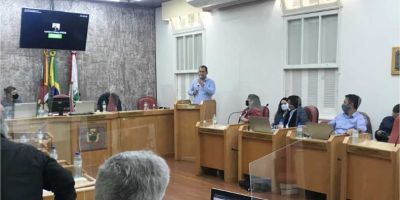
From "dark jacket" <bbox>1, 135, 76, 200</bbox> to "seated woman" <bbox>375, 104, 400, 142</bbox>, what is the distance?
4.02 meters

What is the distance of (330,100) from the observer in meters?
5.83

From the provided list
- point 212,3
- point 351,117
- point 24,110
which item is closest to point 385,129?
→ point 351,117

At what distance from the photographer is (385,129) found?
16.2ft

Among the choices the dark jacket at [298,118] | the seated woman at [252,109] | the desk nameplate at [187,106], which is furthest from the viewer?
the desk nameplate at [187,106]

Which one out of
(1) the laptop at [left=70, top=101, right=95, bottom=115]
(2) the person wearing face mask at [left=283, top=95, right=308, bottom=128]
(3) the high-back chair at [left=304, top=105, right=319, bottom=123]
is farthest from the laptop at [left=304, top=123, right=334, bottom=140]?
(1) the laptop at [left=70, top=101, right=95, bottom=115]

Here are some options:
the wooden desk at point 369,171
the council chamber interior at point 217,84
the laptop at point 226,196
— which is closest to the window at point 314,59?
the council chamber interior at point 217,84

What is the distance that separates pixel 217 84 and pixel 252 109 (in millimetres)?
1865

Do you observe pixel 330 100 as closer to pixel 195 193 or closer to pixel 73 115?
pixel 195 193

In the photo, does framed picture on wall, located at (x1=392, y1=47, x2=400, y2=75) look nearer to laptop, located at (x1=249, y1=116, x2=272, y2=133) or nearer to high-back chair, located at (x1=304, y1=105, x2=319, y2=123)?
high-back chair, located at (x1=304, y1=105, x2=319, y2=123)

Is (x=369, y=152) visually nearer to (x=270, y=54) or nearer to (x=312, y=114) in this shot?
(x=312, y=114)

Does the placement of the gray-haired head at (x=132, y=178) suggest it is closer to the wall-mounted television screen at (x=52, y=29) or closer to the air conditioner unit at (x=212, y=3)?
the air conditioner unit at (x=212, y=3)

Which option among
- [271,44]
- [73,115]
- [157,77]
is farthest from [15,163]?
[157,77]

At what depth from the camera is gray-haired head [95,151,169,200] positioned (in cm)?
107

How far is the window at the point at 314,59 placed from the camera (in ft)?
18.9
